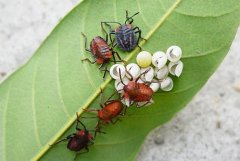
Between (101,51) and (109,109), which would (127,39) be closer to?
(101,51)

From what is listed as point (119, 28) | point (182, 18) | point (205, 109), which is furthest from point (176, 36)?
point (205, 109)

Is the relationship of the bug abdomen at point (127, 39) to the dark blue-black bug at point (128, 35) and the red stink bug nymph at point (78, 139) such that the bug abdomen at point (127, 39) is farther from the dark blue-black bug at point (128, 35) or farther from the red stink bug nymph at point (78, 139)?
the red stink bug nymph at point (78, 139)

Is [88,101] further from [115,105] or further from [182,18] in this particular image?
[182,18]

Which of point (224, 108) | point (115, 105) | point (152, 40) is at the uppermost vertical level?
point (152, 40)

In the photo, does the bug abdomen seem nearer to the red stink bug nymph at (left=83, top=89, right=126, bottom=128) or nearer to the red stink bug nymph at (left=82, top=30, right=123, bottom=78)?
the red stink bug nymph at (left=82, top=30, right=123, bottom=78)

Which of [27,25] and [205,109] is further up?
[27,25]

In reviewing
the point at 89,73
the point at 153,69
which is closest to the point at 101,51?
the point at 89,73
